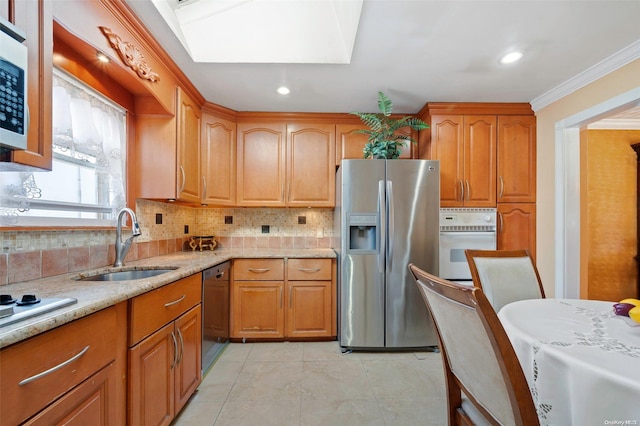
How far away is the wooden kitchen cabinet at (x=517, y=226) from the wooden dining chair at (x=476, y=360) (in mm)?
2086

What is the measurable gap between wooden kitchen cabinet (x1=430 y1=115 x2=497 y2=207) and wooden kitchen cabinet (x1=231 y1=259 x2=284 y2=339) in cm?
180

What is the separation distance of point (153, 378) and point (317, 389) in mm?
1077

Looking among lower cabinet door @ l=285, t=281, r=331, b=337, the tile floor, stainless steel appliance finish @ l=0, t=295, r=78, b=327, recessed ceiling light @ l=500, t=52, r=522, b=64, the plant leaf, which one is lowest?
the tile floor

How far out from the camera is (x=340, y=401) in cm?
178

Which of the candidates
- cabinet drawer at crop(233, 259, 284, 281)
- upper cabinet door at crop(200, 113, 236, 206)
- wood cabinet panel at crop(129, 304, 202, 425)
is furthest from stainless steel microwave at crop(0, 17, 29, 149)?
cabinet drawer at crop(233, 259, 284, 281)

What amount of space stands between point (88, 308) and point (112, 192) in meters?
1.24

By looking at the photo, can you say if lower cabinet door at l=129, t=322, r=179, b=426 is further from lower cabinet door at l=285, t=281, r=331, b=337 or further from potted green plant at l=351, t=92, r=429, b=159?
potted green plant at l=351, t=92, r=429, b=159

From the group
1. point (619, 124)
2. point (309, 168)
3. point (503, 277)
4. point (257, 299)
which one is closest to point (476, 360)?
point (503, 277)

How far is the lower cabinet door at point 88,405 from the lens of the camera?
0.77 meters

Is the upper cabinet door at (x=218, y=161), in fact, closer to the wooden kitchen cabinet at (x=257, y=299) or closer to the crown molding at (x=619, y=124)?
the wooden kitchen cabinet at (x=257, y=299)

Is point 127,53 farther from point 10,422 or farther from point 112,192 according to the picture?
point 10,422

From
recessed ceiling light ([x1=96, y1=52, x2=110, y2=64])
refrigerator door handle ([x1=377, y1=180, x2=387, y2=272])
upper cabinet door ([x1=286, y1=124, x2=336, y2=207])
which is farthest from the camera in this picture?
upper cabinet door ([x1=286, y1=124, x2=336, y2=207])

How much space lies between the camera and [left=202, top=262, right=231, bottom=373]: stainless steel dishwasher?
6.48 ft

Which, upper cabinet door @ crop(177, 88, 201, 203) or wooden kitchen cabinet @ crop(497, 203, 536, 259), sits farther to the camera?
wooden kitchen cabinet @ crop(497, 203, 536, 259)
